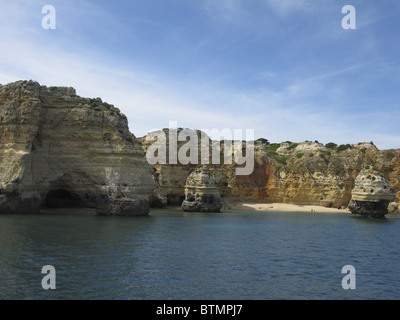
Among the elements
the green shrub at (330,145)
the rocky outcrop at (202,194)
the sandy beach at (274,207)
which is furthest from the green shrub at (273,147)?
the rocky outcrop at (202,194)

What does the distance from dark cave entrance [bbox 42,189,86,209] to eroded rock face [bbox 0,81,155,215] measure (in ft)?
10.4

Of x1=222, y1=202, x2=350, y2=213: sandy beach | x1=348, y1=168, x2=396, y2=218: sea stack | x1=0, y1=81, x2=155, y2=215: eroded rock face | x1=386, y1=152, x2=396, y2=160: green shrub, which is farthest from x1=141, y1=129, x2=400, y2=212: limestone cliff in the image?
x1=0, y1=81, x2=155, y2=215: eroded rock face

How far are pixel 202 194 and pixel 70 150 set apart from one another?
22.1 metres

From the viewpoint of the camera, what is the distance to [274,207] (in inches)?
2687

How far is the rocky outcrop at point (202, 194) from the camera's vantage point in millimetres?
58250

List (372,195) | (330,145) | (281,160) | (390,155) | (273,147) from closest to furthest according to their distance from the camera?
(372,195) → (390,155) → (281,160) → (330,145) → (273,147)

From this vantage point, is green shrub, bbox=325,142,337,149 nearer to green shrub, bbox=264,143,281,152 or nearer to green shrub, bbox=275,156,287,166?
green shrub, bbox=264,143,281,152

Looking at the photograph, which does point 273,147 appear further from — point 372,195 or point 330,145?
point 372,195

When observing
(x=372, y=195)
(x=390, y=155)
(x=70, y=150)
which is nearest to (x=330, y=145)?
(x=390, y=155)

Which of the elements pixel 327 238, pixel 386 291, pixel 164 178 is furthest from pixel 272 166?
pixel 386 291

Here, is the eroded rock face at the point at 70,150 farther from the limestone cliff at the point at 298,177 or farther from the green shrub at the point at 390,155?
the green shrub at the point at 390,155

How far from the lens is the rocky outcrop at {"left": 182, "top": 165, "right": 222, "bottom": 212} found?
191 feet

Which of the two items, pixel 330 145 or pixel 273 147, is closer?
pixel 330 145
